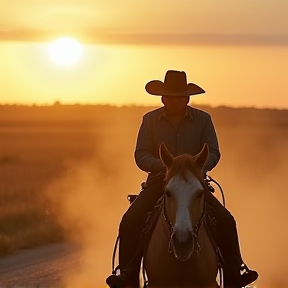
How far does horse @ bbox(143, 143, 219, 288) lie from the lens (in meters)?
9.28

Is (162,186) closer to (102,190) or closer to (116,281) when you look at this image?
(116,281)

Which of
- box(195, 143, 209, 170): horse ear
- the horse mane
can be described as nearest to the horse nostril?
the horse mane

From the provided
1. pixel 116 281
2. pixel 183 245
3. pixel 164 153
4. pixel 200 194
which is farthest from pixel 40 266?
pixel 183 245

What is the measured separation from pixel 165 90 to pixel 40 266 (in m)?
7.44

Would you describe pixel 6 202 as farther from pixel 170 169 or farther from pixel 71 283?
pixel 170 169

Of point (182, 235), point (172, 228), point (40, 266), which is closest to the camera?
point (182, 235)

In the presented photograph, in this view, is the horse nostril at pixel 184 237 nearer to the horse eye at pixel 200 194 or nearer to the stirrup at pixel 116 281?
the horse eye at pixel 200 194

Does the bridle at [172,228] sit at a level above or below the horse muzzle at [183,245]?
above

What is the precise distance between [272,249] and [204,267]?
393 inches

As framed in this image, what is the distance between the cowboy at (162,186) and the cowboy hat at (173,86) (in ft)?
0.25

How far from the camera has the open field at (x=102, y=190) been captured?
20.3 meters

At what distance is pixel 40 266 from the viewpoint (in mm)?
17781

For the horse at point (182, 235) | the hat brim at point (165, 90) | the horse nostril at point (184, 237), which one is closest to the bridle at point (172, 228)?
the horse at point (182, 235)

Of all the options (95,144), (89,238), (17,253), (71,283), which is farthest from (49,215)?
(95,144)
